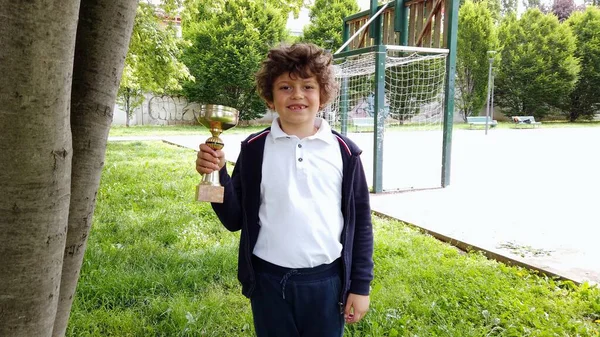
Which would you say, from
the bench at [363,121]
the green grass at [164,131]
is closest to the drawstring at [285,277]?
the bench at [363,121]

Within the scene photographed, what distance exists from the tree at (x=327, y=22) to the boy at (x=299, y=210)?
83.9ft

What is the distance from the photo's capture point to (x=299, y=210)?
168 centimetres

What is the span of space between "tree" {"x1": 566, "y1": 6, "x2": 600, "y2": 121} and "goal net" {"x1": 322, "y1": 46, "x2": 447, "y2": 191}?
1648 cm

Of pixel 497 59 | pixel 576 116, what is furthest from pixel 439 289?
pixel 576 116

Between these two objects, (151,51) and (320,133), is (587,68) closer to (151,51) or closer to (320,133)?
(151,51)

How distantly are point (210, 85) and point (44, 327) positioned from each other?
25.0 m

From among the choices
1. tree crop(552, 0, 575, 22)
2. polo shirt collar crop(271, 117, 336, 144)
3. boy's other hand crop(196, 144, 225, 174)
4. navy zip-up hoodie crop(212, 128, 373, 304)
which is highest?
tree crop(552, 0, 575, 22)

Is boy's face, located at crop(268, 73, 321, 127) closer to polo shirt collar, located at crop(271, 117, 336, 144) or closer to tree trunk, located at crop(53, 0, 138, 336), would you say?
polo shirt collar, located at crop(271, 117, 336, 144)

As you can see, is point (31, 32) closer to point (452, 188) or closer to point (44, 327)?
point (44, 327)

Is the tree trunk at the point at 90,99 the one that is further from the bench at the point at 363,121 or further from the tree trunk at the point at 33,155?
the bench at the point at 363,121

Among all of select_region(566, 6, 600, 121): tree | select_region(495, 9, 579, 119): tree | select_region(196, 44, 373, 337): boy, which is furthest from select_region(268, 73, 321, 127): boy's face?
select_region(566, 6, 600, 121): tree

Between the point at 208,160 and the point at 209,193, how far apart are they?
0.11m

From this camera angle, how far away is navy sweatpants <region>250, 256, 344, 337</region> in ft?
5.53

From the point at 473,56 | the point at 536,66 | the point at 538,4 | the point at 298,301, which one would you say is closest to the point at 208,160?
the point at 298,301
